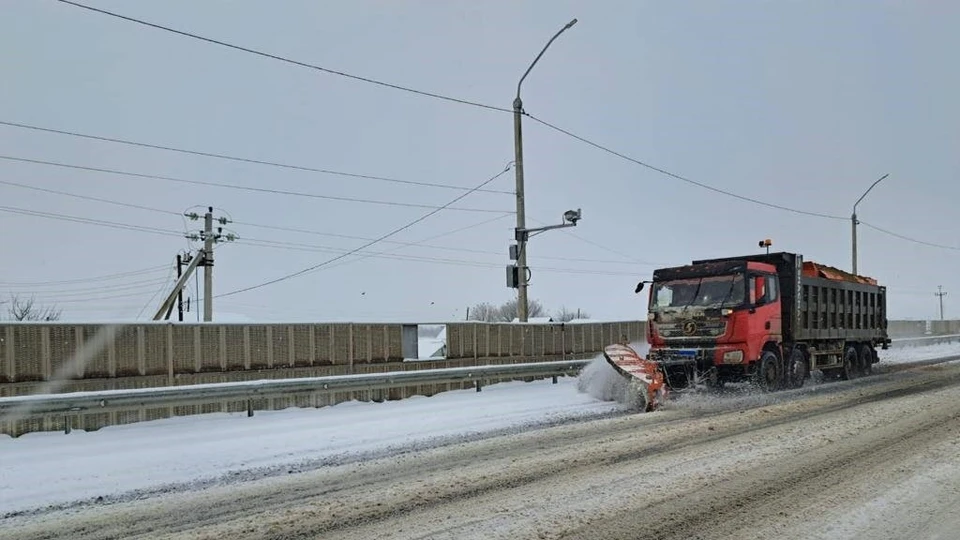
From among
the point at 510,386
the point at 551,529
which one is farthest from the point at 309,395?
the point at 551,529

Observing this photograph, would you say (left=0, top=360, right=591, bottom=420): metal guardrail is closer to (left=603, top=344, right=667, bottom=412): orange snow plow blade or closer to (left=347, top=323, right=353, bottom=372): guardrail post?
(left=347, top=323, right=353, bottom=372): guardrail post

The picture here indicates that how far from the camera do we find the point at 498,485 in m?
6.60

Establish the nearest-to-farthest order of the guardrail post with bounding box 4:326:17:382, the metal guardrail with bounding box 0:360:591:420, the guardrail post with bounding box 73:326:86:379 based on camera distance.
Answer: the metal guardrail with bounding box 0:360:591:420, the guardrail post with bounding box 4:326:17:382, the guardrail post with bounding box 73:326:86:379

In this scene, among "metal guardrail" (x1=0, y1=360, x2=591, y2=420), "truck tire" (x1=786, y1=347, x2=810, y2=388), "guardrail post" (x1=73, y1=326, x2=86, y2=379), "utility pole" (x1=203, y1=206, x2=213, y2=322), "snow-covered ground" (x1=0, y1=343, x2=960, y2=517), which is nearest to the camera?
"snow-covered ground" (x1=0, y1=343, x2=960, y2=517)

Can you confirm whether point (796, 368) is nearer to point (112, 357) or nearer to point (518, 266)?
point (518, 266)

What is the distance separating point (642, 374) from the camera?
1245 cm

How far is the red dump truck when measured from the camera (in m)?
13.7

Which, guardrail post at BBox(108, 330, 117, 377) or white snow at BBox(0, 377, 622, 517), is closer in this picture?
white snow at BBox(0, 377, 622, 517)

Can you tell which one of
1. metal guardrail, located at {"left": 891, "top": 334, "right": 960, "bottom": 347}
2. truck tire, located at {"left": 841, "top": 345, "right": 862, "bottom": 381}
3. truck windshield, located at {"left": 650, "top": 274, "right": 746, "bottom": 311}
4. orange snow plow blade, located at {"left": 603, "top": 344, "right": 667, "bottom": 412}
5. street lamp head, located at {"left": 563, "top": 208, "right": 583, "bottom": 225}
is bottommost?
metal guardrail, located at {"left": 891, "top": 334, "right": 960, "bottom": 347}

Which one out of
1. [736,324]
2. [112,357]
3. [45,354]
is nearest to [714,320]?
[736,324]

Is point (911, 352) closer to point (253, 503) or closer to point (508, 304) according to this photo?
point (253, 503)

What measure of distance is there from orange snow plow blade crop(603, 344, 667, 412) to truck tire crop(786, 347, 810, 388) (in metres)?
4.05

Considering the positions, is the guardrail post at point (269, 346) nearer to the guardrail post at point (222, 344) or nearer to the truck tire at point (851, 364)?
the guardrail post at point (222, 344)

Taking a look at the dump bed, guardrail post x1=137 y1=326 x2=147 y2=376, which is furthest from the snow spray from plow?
guardrail post x1=137 y1=326 x2=147 y2=376
